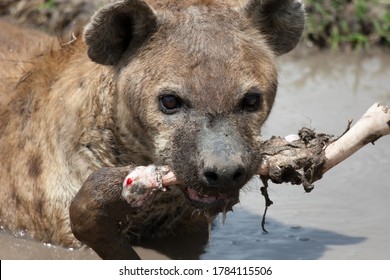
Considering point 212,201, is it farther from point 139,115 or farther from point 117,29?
point 117,29

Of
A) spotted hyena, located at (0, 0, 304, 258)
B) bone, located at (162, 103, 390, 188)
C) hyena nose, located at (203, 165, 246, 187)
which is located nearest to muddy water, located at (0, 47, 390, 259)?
spotted hyena, located at (0, 0, 304, 258)

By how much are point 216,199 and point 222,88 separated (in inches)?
19.6

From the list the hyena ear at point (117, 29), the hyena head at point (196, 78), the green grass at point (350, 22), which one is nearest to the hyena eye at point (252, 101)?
the hyena head at point (196, 78)

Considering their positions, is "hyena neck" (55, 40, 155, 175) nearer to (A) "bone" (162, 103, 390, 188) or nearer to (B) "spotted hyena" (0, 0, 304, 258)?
(B) "spotted hyena" (0, 0, 304, 258)

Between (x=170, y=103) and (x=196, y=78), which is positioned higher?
(x=196, y=78)

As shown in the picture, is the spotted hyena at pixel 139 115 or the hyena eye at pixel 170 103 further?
the hyena eye at pixel 170 103

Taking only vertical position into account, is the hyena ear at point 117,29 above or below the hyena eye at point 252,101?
above

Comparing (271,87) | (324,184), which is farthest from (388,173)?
(271,87)

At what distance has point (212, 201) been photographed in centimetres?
444

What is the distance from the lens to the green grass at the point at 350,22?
8.70m

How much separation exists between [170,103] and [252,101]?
0.38 m

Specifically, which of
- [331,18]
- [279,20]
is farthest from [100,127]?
[331,18]

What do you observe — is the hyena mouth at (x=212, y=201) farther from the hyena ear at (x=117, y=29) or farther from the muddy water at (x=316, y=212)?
the hyena ear at (x=117, y=29)

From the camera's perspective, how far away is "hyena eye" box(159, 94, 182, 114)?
15.2ft
